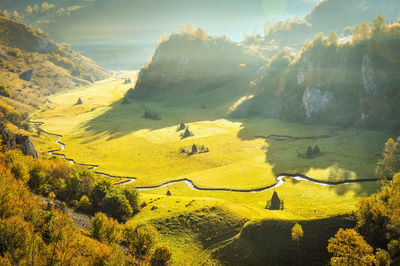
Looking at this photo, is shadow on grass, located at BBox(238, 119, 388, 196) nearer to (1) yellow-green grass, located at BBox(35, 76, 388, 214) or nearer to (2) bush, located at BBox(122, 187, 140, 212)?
(1) yellow-green grass, located at BBox(35, 76, 388, 214)

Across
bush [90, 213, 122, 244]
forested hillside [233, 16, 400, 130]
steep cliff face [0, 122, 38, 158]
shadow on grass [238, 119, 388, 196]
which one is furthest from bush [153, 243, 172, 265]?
forested hillside [233, 16, 400, 130]

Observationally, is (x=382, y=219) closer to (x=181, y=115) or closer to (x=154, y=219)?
(x=154, y=219)

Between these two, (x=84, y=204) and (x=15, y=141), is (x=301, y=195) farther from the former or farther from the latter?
(x=15, y=141)

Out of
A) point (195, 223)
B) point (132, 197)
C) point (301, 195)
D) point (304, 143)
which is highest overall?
point (132, 197)

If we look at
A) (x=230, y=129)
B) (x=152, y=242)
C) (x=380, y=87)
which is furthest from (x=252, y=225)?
(x=380, y=87)

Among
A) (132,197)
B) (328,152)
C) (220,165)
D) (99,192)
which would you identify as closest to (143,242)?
(132,197)

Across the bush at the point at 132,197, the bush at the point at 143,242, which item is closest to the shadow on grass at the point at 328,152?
the bush at the point at 132,197

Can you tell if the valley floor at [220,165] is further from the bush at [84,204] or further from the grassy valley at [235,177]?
the bush at [84,204]
